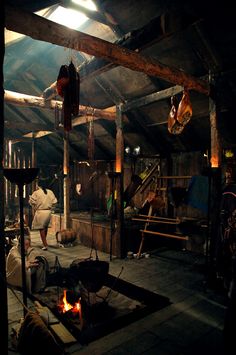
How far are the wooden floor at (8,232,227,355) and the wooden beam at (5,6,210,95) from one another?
16.2 feet

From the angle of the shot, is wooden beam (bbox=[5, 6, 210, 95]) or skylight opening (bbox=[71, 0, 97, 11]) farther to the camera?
skylight opening (bbox=[71, 0, 97, 11])

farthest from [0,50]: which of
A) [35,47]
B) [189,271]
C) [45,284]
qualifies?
[189,271]

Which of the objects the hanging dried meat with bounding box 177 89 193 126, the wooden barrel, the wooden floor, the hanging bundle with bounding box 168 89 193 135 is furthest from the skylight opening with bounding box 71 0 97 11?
the wooden barrel

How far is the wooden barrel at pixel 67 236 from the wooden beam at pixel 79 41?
7.39 meters

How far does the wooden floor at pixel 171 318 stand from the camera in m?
4.29

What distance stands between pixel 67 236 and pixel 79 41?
26.2 ft

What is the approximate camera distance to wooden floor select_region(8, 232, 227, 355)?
4.29 metres

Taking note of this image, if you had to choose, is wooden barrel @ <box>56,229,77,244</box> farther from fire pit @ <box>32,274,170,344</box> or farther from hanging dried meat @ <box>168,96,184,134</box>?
hanging dried meat @ <box>168,96,184,134</box>

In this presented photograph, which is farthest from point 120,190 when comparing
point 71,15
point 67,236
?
point 71,15

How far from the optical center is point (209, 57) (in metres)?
6.72

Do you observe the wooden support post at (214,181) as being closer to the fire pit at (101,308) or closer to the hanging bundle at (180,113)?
the hanging bundle at (180,113)

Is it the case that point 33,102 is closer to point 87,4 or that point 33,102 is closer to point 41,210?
point 87,4

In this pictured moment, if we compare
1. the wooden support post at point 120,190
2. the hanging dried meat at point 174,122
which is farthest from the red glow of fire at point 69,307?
the hanging dried meat at point 174,122

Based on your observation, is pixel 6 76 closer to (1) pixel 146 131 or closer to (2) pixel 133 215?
(1) pixel 146 131
